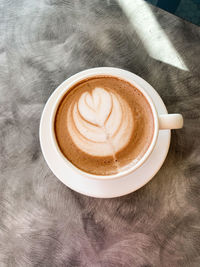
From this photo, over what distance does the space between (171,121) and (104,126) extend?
0.20m

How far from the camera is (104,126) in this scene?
0.81 metres

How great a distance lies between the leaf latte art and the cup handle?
89 mm

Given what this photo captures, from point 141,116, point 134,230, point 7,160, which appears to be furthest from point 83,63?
point 134,230

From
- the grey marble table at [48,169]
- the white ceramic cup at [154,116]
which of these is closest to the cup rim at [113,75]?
the white ceramic cup at [154,116]

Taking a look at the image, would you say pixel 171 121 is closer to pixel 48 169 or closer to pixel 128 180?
pixel 128 180

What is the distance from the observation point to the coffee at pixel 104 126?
2.63 feet

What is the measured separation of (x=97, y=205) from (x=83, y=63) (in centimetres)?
54

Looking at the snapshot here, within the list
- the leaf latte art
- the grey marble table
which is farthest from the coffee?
the grey marble table

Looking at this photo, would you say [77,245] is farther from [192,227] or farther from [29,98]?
[29,98]

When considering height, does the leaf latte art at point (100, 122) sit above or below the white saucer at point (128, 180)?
above

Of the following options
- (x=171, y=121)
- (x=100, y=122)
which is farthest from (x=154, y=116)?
(x=100, y=122)

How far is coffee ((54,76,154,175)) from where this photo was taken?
0.80m

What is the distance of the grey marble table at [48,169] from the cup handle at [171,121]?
0.21 meters

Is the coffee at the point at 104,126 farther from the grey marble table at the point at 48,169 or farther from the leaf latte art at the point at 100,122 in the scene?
the grey marble table at the point at 48,169
